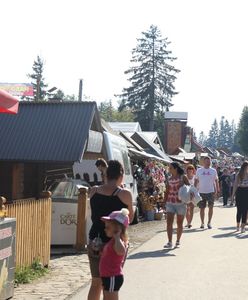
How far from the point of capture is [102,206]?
605cm

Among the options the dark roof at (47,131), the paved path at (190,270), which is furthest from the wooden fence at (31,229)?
the dark roof at (47,131)

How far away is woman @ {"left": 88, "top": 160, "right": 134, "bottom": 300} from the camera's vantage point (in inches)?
236

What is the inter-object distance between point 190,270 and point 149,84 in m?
72.9

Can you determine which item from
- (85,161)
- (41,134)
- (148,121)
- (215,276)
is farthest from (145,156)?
(148,121)

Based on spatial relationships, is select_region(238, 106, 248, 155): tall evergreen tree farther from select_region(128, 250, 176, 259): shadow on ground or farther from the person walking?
select_region(128, 250, 176, 259): shadow on ground

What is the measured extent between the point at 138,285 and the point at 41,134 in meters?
6.58

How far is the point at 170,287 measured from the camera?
7945mm

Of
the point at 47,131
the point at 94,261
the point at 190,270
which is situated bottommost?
the point at 190,270

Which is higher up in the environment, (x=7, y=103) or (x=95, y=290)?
(x=7, y=103)

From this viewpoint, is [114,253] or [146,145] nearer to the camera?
[114,253]

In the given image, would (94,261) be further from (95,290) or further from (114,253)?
(114,253)

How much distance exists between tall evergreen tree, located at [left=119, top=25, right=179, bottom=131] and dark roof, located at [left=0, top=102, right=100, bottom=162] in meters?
65.5

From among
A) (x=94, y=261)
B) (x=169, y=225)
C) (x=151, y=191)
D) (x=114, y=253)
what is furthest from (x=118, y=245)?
(x=151, y=191)

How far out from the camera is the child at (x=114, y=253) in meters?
5.50
